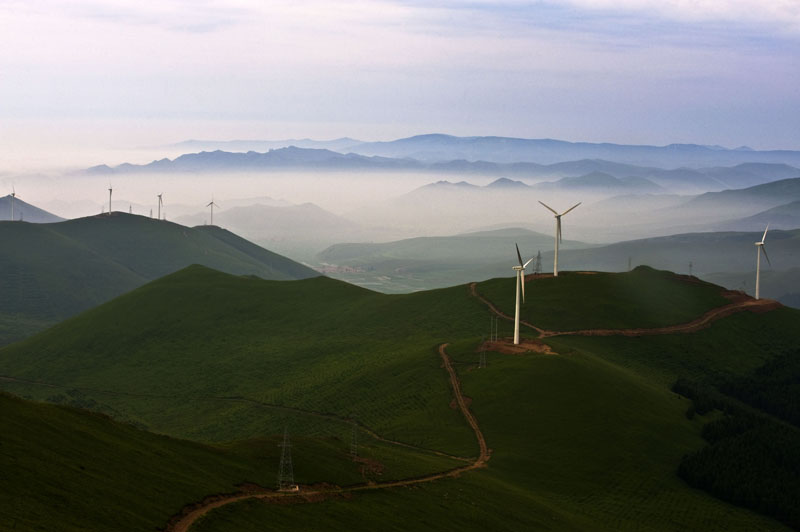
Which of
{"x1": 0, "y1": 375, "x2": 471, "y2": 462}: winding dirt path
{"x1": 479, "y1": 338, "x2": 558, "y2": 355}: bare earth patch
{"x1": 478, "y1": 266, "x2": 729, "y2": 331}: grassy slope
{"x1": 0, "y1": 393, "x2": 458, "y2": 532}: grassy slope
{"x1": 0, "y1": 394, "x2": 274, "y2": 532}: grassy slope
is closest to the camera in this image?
{"x1": 0, "y1": 394, "x2": 274, "y2": 532}: grassy slope

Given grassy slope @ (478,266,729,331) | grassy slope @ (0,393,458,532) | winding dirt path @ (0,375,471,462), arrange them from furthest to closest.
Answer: grassy slope @ (478,266,729,331)
winding dirt path @ (0,375,471,462)
grassy slope @ (0,393,458,532)

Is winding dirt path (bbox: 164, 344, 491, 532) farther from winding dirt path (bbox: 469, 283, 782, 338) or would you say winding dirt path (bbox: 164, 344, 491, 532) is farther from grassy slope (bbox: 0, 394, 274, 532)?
winding dirt path (bbox: 469, 283, 782, 338)

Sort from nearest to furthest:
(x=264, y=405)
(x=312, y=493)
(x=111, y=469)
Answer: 1. (x=111, y=469)
2. (x=312, y=493)
3. (x=264, y=405)

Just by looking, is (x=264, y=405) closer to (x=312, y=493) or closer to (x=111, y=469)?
(x=312, y=493)

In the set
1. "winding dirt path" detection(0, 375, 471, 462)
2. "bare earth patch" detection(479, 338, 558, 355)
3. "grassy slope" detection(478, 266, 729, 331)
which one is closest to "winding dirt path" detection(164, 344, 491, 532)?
"winding dirt path" detection(0, 375, 471, 462)

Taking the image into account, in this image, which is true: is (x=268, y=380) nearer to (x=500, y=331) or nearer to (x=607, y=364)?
(x=500, y=331)

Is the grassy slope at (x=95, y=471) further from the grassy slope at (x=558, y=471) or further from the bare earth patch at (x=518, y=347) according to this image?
the bare earth patch at (x=518, y=347)

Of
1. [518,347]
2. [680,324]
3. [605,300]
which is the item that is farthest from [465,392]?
[680,324]
